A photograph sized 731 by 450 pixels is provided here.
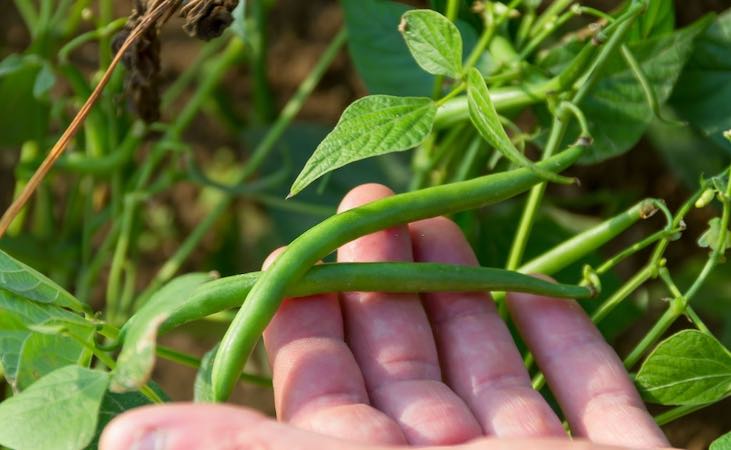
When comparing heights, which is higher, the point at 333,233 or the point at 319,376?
the point at 333,233

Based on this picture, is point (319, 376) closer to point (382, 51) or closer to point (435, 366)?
point (435, 366)

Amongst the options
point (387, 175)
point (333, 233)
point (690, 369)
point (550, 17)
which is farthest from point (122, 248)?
point (690, 369)

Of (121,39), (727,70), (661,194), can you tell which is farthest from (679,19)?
(121,39)

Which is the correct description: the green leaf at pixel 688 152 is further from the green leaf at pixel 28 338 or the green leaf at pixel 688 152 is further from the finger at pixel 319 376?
the green leaf at pixel 28 338

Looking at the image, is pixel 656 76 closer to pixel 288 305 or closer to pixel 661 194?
pixel 288 305

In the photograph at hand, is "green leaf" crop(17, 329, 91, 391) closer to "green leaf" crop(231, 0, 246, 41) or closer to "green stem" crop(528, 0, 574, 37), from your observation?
"green leaf" crop(231, 0, 246, 41)

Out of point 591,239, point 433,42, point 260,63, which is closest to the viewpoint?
point 433,42
